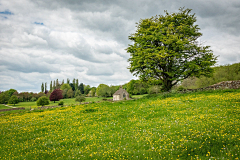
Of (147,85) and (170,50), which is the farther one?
(147,85)

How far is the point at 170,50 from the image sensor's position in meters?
25.1

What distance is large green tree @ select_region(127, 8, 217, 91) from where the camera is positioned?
82.8 ft

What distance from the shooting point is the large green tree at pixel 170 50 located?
25.2 metres

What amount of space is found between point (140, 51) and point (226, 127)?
67.6 ft

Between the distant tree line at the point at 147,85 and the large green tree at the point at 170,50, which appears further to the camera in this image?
the distant tree line at the point at 147,85

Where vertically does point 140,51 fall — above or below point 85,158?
above

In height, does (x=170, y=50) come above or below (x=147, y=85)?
above

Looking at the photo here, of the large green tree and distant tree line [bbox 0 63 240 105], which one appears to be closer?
the large green tree

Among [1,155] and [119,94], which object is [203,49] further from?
[119,94]

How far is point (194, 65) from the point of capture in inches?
963

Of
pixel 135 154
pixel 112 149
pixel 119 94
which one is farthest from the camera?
pixel 119 94

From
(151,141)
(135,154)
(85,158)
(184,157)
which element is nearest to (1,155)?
(85,158)

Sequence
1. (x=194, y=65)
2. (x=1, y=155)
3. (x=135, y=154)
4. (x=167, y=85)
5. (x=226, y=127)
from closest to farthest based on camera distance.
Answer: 1. (x=135, y=154)
2. (x=1, y=155)
3. (x=226, y=127)
4. (x=194, y=65)
5. (x=167, y=85)

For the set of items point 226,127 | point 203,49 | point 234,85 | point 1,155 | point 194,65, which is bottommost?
point 1,155
